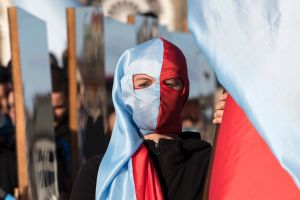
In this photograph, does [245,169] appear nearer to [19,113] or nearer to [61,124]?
[19,113]

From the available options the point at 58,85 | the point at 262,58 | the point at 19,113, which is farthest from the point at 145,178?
the point at 58,85

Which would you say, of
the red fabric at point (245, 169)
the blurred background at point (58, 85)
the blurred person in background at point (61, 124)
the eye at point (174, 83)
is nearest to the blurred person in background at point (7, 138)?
the blurred background at point (58, 85)

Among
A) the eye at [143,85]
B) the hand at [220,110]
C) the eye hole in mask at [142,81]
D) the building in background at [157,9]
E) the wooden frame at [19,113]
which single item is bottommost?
the building in background at [157,9]

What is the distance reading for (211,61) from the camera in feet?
9.43

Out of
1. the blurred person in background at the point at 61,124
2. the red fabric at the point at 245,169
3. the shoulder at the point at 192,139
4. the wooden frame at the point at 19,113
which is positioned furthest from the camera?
the blurred person in background at the point at 61,124

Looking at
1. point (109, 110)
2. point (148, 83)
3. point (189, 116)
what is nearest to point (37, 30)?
point (109, 110)

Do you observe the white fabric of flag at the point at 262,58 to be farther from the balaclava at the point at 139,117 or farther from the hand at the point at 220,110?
the balaclava at the point at 139,117

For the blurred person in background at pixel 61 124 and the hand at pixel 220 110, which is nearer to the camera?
the hand at pixel 220 110

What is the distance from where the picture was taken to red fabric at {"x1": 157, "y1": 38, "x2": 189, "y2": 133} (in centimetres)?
361

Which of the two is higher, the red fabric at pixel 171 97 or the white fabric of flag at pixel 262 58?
the white fabric of flag at pixel 262 58

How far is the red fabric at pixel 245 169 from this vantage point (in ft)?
9.45

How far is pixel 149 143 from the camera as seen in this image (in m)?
3.60

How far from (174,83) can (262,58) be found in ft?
2.95

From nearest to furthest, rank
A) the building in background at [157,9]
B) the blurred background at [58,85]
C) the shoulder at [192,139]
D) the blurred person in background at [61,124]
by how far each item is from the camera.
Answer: the shoulder at [192,139] → the blurred background at [58,85] → the blurred person in background at [61,124] → the building in background at [157,9]
